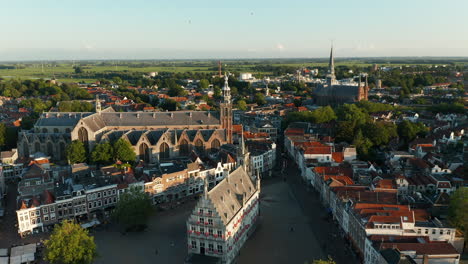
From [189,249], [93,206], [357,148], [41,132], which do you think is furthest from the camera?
[41,132]

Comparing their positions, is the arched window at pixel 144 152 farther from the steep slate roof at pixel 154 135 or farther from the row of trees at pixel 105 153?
the row of trees at pixel 105 153

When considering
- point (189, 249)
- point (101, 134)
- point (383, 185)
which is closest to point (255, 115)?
point (101, 134)

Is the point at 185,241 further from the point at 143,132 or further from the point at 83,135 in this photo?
the point at 83,135

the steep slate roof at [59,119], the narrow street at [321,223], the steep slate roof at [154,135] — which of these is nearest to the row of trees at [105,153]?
the steep slate roof at [154,135]

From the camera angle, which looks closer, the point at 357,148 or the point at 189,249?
the point at 189,249

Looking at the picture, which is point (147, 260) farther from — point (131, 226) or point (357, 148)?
point (357, 148)

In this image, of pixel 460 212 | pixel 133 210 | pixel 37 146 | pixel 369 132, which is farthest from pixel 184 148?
pixel 460 212

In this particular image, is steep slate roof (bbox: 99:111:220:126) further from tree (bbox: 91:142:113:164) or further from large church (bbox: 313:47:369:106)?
large church (bbox: 313:47:369:106)
